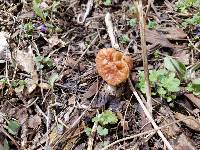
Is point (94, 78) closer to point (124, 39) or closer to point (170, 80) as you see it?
point (124, 39)

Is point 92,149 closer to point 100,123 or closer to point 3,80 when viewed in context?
point 100,123

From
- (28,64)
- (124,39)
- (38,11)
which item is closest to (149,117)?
(124,39)

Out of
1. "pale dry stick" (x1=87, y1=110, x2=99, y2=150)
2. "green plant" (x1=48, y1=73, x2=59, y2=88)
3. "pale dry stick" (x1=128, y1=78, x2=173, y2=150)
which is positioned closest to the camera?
"pale dry stick" (x1=128, y1=78, x2=173, y2=150)

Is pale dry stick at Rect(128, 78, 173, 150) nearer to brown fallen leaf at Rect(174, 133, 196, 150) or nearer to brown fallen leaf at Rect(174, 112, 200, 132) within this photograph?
brown fallen leaf at Rect(174, 133, 196, 150)

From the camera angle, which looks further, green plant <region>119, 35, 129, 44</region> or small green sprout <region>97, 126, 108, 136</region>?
green plant <region>119, 35, 129, 44</region>

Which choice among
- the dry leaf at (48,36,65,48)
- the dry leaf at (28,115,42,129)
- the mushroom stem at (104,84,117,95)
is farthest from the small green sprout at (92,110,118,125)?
the dry leaf at (48,36,65,48)

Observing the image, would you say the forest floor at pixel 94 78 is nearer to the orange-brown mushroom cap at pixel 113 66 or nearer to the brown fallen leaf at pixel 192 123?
the brown fallen leaf at pixel 192 123
